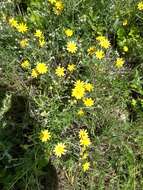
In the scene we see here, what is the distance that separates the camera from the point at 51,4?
11.4 feet

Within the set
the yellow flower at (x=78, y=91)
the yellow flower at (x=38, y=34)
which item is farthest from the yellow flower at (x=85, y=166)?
the yellow flower at (x=38, y=34)

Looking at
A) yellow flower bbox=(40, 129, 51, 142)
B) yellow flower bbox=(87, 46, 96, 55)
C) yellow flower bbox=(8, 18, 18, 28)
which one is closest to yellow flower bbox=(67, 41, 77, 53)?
yellow flower bbox=(87, 46, 96, 55)

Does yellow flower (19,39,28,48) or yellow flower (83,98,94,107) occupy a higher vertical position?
yellow flower (19,39,28,48)

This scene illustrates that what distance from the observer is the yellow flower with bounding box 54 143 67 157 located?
3.01m

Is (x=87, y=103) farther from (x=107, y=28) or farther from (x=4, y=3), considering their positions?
(x=4, y=3)

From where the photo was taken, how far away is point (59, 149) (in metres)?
3.02

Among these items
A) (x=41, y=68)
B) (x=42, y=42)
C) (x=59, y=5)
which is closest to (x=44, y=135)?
(x=41, y=68)

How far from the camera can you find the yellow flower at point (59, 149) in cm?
301

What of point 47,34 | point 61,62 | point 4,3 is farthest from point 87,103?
point 4,3

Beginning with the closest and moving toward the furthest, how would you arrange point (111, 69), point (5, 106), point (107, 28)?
point (5, 106), point (111, 69), point (107, 28)

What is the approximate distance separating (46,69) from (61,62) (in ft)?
0.78

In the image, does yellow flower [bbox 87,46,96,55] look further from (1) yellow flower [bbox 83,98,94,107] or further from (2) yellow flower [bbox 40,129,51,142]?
(2) yellow flower [bbox 40,129,51,142]

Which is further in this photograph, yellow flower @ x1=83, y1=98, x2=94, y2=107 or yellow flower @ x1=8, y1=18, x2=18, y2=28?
yellow flower @ x1=8, y1=18, x2=18, y2=28

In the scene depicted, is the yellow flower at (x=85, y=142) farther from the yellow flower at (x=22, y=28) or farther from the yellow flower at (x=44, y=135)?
the yellow flower at (x=22, y=28)
